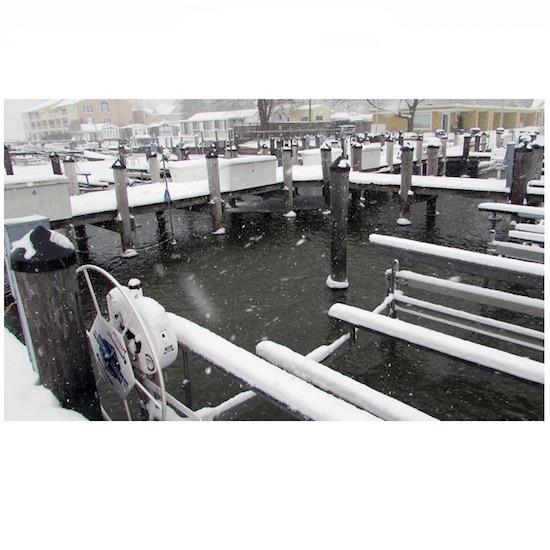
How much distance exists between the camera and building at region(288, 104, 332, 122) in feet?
153

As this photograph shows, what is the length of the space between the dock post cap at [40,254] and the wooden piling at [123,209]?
7.64 metres

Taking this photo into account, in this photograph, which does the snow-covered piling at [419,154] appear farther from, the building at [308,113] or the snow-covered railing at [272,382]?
the building at [308,113]

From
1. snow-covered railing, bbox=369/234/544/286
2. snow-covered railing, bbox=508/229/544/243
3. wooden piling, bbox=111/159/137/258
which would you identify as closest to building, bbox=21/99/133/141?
wooden piling, bbox=111/159/137/258

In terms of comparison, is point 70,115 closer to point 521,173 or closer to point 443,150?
point 443,150

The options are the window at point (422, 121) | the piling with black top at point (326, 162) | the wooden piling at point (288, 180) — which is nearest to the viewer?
the piling with black top at point (326, 162)

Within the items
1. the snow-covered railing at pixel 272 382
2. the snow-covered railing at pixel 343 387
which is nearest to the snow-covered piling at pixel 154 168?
the snow-covered railing at pixel 343 387

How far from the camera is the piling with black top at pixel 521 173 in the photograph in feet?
30.3

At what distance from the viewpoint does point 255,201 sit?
16.5 metres

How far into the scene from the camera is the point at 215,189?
11.4 m

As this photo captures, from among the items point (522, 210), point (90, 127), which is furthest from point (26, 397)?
point (90, 127)

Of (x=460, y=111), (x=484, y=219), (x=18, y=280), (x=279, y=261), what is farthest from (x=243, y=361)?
(x=460, y=111)

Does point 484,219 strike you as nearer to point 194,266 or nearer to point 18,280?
point 194,266

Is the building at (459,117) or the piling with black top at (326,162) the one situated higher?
the building at (459,117)

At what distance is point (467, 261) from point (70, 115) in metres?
64.4
